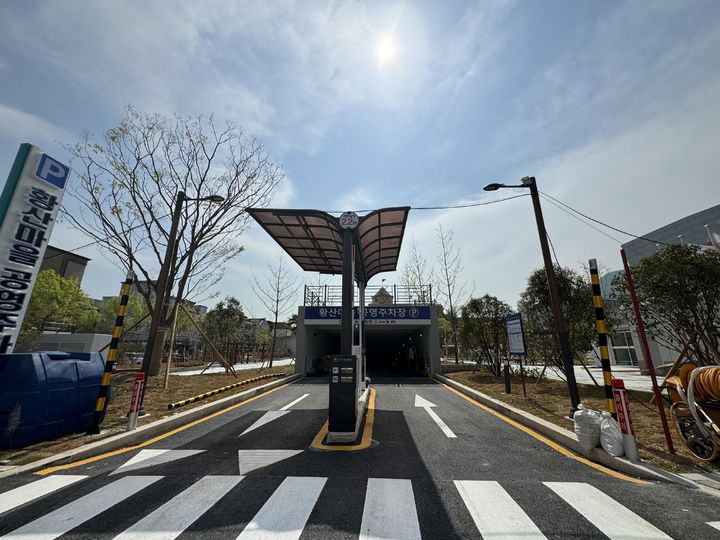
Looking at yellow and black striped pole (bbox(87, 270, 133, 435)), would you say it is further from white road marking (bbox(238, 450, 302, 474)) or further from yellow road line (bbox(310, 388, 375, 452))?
yellow road line (bbox(310, 388, 375, 452))

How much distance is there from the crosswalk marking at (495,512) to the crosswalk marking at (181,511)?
2658mm

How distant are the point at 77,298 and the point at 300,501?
114 feet

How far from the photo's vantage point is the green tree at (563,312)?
39.0 ft

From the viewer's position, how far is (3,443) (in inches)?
178

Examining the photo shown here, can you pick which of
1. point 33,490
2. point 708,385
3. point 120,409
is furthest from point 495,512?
point 120,409

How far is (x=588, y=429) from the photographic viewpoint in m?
4.70

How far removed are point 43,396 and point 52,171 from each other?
15.1 ft

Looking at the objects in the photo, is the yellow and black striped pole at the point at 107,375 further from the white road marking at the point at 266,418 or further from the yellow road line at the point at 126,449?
the white road marking at the point at 266,418

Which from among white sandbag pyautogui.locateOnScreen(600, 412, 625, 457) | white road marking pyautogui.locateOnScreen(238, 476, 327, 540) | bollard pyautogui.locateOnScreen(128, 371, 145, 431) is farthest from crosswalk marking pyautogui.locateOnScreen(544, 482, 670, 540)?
bollard pyautogui.locateOnScreen(128, 371, 145, 431)

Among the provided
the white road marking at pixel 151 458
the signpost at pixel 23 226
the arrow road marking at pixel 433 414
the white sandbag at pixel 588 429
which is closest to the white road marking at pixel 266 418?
the white road marking at pixel 151 458

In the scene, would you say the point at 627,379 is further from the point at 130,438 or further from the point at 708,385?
the point at 130,438

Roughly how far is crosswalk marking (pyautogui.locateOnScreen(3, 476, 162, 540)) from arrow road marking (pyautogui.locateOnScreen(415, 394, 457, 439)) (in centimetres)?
484

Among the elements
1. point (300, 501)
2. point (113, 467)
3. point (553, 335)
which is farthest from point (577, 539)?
point (553, 335)

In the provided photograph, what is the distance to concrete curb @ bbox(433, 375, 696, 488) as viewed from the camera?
3.79 m
